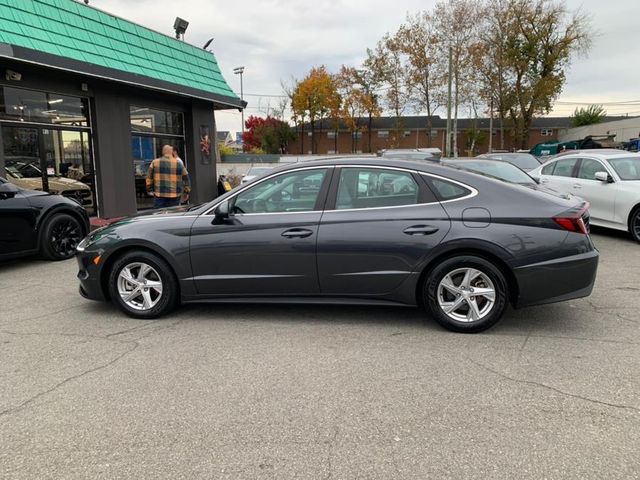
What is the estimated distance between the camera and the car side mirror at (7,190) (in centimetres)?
707

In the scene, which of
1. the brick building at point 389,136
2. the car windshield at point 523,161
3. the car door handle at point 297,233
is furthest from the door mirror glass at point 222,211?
the brick building at point 389,136

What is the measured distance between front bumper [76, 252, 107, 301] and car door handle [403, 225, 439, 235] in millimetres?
3126

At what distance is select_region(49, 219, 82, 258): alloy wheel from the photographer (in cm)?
786

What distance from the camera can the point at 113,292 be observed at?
16.4 feet

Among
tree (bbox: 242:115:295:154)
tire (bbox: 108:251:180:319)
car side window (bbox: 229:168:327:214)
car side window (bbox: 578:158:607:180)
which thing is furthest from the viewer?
tree (bbox: 242:115:295:154)

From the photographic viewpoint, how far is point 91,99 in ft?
38.4

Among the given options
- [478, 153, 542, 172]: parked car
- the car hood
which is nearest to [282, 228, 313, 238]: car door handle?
the car hood

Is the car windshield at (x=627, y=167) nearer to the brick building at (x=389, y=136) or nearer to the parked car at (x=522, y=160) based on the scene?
the parked car at (x=522, y=160)

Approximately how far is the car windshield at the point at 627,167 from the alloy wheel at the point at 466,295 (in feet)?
20.8

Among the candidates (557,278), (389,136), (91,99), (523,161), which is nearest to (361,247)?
(557,278)

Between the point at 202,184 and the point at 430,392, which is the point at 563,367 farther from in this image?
the point at 202,184

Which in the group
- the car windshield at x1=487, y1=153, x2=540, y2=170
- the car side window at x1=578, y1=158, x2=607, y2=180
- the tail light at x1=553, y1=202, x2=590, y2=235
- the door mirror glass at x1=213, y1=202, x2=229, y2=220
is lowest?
the tail light at x1=553, y1=202, x2=590, y2=235

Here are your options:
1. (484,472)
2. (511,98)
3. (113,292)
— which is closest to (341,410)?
(484,472)

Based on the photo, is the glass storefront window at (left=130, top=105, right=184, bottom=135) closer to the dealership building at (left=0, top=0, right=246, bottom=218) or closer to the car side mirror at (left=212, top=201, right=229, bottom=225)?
the dealership building at (left=0, top=0, right=246, bottom=218)
